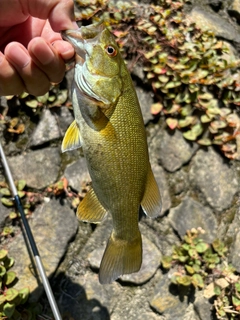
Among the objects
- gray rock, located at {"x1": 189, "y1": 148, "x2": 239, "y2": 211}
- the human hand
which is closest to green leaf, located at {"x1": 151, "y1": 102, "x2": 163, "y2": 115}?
gray rock, located at {"x1": 189, "y1": 148, "x2": 239, "y2": 211}

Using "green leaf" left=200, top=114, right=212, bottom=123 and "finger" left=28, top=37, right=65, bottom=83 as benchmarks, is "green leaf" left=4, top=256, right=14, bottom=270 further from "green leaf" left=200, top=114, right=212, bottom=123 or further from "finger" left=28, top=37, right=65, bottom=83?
"green leaf" left=200, top=114, right=212, bottom=123

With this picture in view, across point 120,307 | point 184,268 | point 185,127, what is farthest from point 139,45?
point 120,307

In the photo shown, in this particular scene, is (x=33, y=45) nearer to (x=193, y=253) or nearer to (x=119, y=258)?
(x=119, y=258)

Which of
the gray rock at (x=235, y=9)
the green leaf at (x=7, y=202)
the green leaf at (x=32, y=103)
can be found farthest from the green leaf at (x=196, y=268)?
the gray rock at (x=235, y=9)

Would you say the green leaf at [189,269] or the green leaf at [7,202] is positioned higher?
the green leaf at [7,202]

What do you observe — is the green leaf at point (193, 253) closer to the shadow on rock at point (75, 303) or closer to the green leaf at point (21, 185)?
the shadow on rock at point (75, 303)

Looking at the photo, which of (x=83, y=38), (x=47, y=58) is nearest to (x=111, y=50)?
(x=83, y=38)
